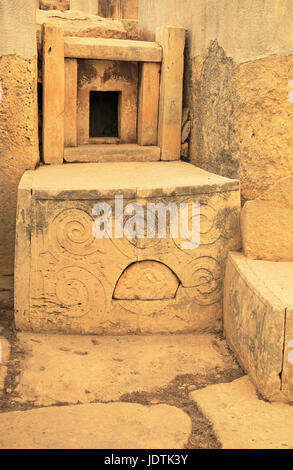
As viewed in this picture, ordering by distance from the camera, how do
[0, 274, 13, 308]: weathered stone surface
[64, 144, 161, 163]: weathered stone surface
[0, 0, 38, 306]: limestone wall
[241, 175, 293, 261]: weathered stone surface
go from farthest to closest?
[64, 144, 161, 163]: weathered stone surface < [0, 274, 13, 308]: weathered stone surface < [0, 0, 38, 306]: limestone wall < [241, 175, 293, 261]: weathered stone surface

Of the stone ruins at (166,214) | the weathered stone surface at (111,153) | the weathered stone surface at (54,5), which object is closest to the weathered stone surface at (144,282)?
the stone ruins at (166,214)

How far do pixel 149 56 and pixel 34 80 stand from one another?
1210 millimetres

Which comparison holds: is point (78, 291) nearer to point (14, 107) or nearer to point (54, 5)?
point (14, 107)

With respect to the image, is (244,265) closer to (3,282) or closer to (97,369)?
(97,369)

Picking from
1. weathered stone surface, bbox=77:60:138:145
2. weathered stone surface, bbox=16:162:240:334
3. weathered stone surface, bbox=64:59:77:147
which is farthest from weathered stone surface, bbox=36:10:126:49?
weathered stone surface, bbox=16:162:240:334

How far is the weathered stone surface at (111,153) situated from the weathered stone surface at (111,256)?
869mm

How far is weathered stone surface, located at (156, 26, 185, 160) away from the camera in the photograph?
17.7 ft

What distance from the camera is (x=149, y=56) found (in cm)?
542

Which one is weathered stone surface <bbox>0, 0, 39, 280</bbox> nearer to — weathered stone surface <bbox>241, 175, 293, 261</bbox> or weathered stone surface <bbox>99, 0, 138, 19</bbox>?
weathered stone surface <bbox>241, 175, 293, 261</bbox>

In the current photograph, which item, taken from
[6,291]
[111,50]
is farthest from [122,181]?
[111,50]

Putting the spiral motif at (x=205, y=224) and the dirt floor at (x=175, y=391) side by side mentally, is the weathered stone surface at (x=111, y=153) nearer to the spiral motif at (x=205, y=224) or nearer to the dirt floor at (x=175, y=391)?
the spiral motif at (x=205, y=224)

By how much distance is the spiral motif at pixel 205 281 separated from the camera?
4363 mm

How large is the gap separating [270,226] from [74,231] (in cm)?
139

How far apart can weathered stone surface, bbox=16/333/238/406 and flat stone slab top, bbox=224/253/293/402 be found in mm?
277
